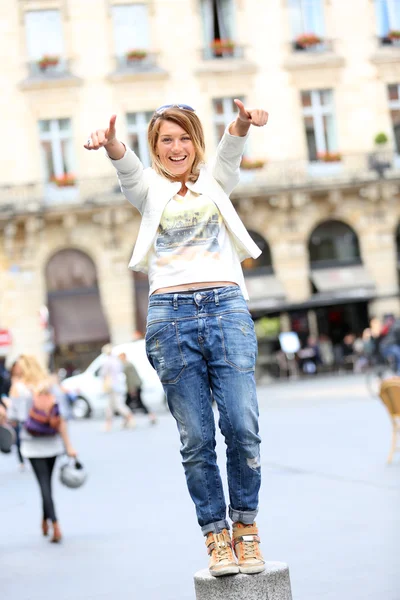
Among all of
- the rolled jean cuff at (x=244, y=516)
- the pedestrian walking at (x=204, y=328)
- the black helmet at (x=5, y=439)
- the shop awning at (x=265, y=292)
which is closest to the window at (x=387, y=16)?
the shop awning at (x=265, y=292)

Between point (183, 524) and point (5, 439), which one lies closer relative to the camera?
point (5, 439)

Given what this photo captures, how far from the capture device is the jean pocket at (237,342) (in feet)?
16.4

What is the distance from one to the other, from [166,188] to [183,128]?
27 cm

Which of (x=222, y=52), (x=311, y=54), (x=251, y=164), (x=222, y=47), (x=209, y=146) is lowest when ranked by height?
(x=251, y=164)

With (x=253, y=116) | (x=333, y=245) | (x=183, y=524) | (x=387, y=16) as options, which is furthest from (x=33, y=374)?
(x=387, y=16)

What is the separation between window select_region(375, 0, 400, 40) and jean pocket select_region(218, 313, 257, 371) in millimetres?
36734

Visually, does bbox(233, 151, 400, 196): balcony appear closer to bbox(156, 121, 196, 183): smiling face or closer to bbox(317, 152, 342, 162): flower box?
bbox(317, 152, 342, 162): flower box

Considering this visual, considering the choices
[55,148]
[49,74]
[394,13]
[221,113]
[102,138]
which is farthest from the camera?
[394,13]

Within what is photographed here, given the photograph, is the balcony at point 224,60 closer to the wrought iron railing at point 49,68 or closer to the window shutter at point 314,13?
the window shutter at point 314,13

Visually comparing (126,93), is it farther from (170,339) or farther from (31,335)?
(170,339)

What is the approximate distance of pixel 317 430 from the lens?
1817cm

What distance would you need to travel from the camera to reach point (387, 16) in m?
40.1

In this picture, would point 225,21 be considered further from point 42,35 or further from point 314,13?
point 42,35

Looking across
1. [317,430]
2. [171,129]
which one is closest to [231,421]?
[171,129]
